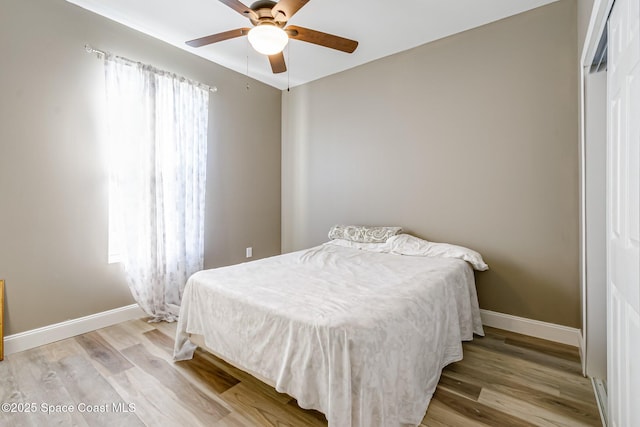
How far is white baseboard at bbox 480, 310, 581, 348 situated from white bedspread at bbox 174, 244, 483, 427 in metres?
0.43

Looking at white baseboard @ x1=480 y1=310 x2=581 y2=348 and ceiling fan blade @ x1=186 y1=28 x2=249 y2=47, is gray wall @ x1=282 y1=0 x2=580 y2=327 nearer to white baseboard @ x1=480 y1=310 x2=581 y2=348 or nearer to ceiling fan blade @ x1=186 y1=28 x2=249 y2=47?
white baseboard @ x1=480 y1=310 x2=581 y2=348

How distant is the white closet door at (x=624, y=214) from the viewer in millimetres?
944

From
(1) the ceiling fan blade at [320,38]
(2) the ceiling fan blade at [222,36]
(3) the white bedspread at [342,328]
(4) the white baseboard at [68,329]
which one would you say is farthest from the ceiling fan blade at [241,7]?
(4) the white baseboard at [68,329]

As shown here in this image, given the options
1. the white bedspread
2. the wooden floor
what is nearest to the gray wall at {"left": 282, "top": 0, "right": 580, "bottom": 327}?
the white bedspread

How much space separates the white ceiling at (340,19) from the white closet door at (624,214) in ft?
4.55

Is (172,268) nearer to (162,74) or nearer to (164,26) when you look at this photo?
(162,74)

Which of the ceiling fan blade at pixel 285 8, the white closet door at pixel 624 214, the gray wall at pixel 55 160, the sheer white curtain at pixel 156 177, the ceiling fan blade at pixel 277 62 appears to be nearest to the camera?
the white closet door at pixel 624 214

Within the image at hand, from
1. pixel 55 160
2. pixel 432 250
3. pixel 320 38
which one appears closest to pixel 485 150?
pixel 432 250

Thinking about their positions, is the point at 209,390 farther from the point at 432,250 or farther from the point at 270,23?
the point at 270,23

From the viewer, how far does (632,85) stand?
3.29ft

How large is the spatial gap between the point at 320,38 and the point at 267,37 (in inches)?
16.9

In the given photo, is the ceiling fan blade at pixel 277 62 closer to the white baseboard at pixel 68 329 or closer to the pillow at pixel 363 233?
the pillow at pixel 363 233

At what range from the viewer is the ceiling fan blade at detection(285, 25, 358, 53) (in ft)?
6.40

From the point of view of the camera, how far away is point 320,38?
2.01 meters
